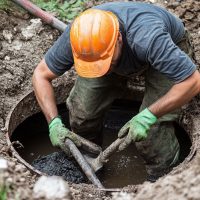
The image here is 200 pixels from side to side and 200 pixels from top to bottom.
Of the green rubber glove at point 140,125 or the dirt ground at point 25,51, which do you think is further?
the dirt ground at point 25,51

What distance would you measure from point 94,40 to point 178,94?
2.40 ft

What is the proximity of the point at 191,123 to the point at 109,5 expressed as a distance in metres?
1.42

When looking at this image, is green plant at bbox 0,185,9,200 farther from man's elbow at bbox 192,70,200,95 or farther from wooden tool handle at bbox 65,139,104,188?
man's elbow at bbox 192,70,200,95

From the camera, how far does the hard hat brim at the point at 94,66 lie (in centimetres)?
334

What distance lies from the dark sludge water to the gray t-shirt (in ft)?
3.62

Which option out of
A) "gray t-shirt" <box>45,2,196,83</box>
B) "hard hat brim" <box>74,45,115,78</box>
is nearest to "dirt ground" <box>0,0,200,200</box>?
"gray t-shirt" <box>45,2,196,83</box>

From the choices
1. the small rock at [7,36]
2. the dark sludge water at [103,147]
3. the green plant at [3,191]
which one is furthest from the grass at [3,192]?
the small rock at [7,36]

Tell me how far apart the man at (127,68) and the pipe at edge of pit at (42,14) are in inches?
37.8

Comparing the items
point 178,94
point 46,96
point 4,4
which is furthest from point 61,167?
point 4,4

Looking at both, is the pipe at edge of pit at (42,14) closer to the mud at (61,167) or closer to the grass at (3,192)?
the mud at (61,167)

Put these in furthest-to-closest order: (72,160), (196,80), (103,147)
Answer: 1. (103,147)
2. (72,160)
3. (196,80)

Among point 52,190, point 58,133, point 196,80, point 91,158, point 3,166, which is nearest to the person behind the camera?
point 52,190

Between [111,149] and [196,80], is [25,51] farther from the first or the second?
[196,80]

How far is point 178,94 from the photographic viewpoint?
338 cm
